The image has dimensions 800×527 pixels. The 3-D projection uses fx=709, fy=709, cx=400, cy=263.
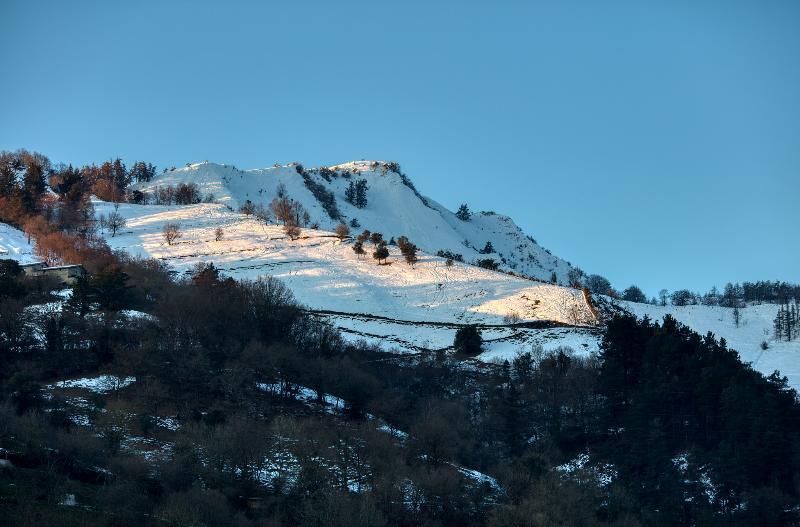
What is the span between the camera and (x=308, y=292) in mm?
85812

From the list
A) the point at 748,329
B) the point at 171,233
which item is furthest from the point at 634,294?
the point at 171,233

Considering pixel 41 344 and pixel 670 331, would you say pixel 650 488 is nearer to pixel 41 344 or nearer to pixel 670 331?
pixel 670 331

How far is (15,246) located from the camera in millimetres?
87938

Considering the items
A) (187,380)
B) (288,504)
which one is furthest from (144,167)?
(288,504)

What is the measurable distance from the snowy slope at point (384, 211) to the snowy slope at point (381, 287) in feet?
151

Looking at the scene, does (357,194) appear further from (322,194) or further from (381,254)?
(381,254)

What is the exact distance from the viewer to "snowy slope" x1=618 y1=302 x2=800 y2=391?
211 feet

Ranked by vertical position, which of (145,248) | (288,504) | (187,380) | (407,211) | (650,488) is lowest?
(650,488)

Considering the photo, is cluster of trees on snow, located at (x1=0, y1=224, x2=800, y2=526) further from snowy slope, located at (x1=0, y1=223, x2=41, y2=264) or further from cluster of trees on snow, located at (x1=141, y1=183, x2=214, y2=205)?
cluster of trees on snow, located at (x1=141, y1=183, x2=214, y2=205)

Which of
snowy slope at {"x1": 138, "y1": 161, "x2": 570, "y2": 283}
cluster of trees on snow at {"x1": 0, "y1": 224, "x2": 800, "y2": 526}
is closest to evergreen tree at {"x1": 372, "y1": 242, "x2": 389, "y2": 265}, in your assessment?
cluster of trees on snow at {"x1": 0, "y1": 224, "x2": 800, "y2": 526}

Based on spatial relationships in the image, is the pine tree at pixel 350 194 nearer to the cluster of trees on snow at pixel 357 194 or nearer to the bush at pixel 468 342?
the cluster of trees on snow at pixel 357 194

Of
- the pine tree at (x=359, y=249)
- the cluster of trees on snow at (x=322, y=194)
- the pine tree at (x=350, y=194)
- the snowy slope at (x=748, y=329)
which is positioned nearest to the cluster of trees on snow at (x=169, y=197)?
the cluster of trees on snow at (x=322, y=194)

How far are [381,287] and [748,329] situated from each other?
4324 cm

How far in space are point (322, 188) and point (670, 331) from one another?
136 metres
